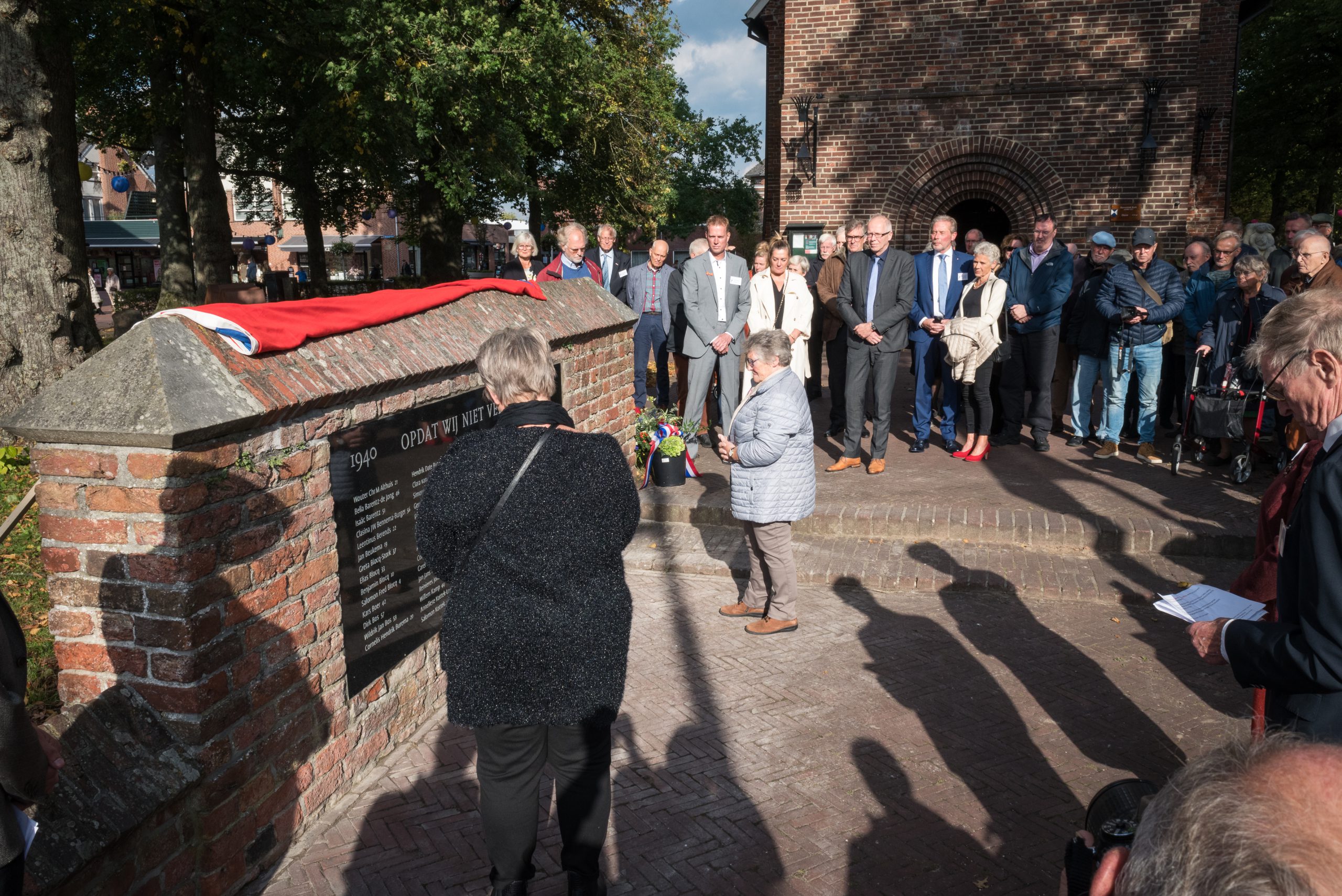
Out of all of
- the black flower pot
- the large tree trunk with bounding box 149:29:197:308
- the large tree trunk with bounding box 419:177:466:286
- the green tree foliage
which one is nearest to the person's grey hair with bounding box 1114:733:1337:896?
the black flower pot

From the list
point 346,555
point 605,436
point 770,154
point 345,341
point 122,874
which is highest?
point 770,154

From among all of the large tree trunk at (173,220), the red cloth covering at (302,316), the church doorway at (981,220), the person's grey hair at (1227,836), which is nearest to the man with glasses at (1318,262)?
the red cloth covering at (302,316)

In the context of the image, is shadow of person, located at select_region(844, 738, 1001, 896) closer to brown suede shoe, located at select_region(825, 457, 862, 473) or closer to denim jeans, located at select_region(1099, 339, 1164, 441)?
brown suede shoe, located at select_region(825, 457, 862, 473)

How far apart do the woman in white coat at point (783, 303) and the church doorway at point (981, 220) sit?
33.1ft

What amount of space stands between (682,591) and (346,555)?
9.13 feet

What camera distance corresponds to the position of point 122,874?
107 inches

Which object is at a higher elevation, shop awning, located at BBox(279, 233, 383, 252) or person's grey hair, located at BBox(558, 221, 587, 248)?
shop awning, located at BBox(279, 233, 383, 252)

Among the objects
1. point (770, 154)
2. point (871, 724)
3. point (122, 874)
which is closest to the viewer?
point (122, 874)

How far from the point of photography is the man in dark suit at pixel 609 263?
34.6 ft

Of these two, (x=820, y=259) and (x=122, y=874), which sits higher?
(x=820, y=259)

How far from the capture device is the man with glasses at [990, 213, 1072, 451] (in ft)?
29.7

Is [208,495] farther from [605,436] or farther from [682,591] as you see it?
[682,591]

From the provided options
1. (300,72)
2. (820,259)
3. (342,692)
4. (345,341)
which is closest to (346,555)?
(342,692)

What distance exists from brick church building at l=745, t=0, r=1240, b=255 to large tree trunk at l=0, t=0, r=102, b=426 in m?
11.5
